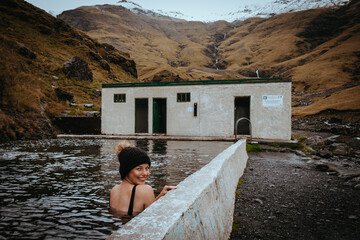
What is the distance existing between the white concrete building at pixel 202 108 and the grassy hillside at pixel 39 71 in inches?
255

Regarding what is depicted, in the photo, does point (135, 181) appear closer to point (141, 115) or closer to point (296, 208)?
point (296, 208)

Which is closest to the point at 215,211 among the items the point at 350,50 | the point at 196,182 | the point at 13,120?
the point at 196,182

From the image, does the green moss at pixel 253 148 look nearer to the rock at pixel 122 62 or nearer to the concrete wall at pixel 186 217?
the concrete wall at pixel 186 217

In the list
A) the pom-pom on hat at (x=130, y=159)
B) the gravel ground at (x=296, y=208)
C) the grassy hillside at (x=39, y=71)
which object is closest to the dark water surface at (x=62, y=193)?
the pom-pom on hat at (x=130, y=159)

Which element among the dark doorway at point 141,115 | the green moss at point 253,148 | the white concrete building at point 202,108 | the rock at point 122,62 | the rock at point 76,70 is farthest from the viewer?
the rock at point 122,62

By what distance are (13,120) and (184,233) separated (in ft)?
69.6

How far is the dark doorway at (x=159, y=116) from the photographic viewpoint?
65.7ft

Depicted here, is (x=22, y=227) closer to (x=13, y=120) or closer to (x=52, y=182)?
(x=52, y=182)

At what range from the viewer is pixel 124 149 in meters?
3.10

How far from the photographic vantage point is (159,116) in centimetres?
2089

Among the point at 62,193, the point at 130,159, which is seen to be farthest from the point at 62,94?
the point at 130,159

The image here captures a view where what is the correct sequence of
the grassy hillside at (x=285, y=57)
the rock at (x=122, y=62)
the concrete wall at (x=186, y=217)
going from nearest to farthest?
1. the concrete wall at (x=186, y=217)
2. the rock at (x=122, y=62)
3. the grassy hillside at (x=285, y=57)

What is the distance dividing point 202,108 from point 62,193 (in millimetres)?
14329

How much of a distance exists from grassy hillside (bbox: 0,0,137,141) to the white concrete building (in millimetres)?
6473
